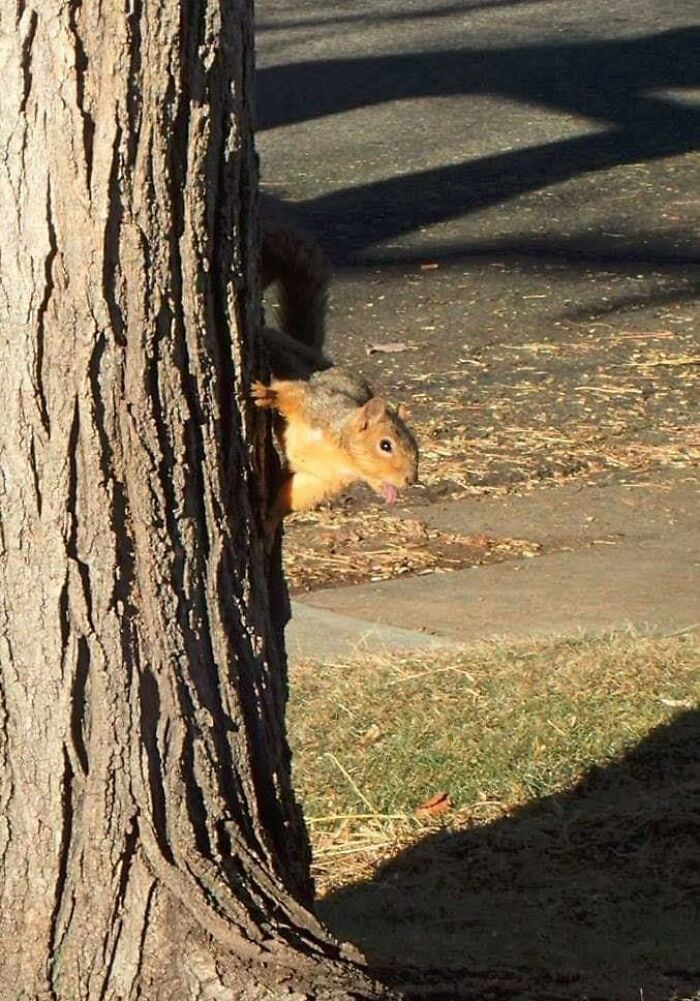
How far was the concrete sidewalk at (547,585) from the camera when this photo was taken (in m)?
6.01

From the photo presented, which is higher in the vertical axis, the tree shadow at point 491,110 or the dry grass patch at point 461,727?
the tree shadow at point 491,110

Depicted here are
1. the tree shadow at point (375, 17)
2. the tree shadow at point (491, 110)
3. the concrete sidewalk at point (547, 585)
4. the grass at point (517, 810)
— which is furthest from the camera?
the tree shadow at point (375, 17)

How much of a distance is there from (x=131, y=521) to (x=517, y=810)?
2.26m

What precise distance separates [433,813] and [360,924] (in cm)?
78

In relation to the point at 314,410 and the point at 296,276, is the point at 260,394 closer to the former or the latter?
the point at 314,410

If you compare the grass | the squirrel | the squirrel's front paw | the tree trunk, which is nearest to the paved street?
the grass

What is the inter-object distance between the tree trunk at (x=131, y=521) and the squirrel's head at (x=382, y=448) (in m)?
1.60

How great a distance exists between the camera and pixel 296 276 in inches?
183

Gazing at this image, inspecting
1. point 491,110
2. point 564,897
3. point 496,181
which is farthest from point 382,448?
point 491,110

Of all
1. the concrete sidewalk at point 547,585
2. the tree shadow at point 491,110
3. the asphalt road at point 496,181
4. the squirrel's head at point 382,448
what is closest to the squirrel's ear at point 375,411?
the squirrel's head at point 382,448

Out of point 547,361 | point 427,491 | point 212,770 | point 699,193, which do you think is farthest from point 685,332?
point 212,770

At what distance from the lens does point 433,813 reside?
190 inches

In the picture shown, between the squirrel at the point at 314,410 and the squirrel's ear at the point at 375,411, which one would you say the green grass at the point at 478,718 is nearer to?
the squirrel at the point at 314,410

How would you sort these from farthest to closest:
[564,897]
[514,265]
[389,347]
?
[514,265] < [389,347] < [564,897]
